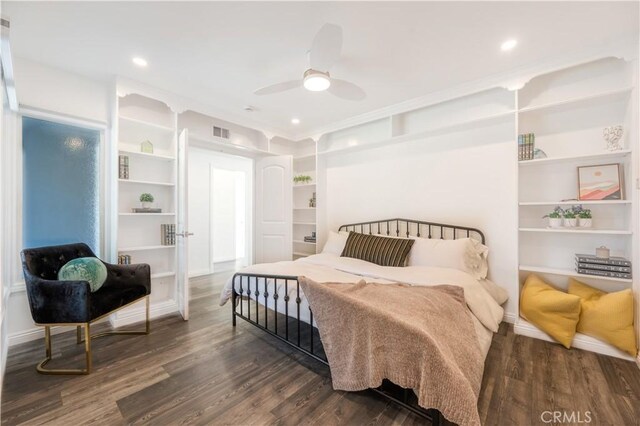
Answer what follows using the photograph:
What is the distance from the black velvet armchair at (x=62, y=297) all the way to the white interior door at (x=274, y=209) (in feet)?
7.00

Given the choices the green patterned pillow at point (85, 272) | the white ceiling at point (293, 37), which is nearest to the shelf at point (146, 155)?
the white ceiling at point (293, 37)

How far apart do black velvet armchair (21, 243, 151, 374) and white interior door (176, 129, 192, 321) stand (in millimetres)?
532

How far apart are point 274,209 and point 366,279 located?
233 cm

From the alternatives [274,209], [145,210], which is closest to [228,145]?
[274,209]

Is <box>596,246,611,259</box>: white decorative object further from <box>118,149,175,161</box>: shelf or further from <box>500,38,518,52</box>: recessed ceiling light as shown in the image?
<box>118,149,175,161</box>: shelf

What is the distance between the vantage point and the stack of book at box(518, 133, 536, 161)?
270 centimetres

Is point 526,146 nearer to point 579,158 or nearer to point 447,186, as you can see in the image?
point 579,158

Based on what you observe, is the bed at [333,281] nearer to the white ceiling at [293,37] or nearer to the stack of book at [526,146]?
the stack of book at [526,146]

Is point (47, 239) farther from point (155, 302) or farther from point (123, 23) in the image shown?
point (123, 23)

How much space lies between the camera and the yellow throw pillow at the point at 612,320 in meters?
2.17

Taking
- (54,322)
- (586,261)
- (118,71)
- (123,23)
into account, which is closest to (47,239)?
(54,322)

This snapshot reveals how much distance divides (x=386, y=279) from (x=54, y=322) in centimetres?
283

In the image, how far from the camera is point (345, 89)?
239 centimetres

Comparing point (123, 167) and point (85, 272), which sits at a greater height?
point (123, 167)
